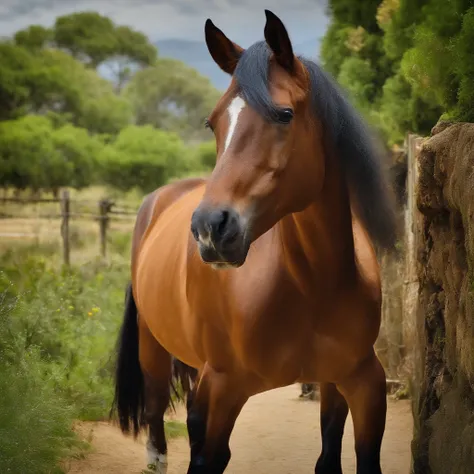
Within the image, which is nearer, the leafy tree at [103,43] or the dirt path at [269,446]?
the dirt path at [269,446]

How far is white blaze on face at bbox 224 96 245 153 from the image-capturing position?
9.64 feet

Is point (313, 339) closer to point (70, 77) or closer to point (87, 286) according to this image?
point (87, 286)

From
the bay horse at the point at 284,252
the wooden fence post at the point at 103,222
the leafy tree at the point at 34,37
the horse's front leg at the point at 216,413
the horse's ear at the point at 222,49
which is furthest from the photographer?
the leafy tree at the point at 34,37

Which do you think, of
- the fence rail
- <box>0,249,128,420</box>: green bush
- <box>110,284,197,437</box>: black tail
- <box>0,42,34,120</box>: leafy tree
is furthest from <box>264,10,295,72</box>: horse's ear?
<box>0,42,34,120</box>: leafy tree

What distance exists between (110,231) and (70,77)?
49.5ft

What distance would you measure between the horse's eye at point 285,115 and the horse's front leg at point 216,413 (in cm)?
118

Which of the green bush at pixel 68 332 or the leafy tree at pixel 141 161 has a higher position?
the leafy tree at pixel 141 161

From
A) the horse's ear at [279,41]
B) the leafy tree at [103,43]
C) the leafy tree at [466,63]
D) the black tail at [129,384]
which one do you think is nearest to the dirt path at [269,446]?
the black tail at [129,384]

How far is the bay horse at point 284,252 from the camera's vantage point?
2.93m

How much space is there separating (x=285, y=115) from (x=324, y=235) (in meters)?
0.64

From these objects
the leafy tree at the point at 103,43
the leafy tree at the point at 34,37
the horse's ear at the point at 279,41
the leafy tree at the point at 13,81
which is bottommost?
the horse's ear at the point at 279,41

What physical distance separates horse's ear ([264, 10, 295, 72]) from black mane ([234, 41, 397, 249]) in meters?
0.05

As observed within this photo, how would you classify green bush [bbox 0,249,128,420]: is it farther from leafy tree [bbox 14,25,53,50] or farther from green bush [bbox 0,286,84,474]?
leafy tree [bbox 14,25,53,50]

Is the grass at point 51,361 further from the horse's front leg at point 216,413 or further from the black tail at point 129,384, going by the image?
the horse's front leg at point 216,413
